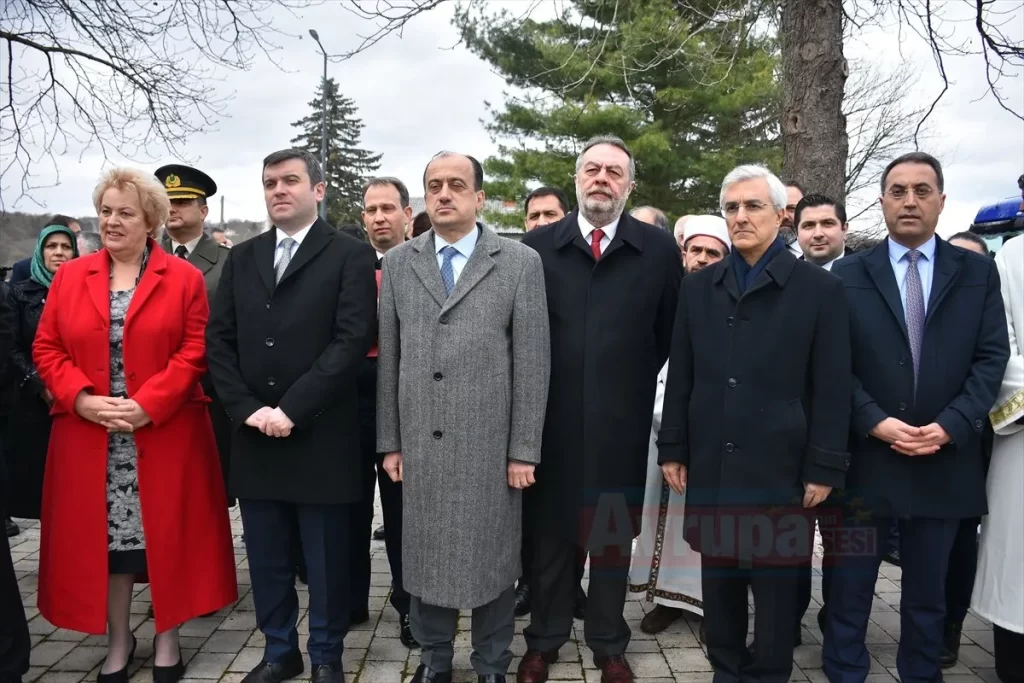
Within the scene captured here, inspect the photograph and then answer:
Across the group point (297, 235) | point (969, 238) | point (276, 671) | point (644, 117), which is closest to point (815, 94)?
point (969, 238)

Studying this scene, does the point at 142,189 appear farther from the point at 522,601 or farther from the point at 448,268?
the point at 522,601

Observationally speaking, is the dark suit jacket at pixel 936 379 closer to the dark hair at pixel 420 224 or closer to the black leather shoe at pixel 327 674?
the black leather shoe at pixel 327 674

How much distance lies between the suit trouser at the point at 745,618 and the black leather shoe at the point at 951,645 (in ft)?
3.10

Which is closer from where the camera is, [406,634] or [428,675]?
[428,675]

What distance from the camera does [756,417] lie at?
10.5 feet

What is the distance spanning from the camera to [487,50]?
1708cm

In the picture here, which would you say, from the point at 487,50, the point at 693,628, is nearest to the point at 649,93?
the point at 487,50

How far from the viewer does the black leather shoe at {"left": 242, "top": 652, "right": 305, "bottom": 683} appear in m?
3.48

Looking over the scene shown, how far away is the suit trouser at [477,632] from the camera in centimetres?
347

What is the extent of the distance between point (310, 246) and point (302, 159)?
0.39 metres

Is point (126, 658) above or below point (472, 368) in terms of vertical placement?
below

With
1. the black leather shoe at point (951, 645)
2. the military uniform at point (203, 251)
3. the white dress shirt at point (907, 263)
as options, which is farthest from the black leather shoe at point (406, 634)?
the white dress shirt at point (907, 263)

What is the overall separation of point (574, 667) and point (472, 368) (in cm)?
158

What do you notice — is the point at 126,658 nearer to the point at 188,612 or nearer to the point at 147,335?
the point at 188,612
